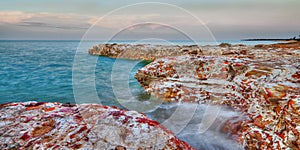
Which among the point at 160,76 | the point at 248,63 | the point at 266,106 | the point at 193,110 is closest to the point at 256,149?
the point at 266,106

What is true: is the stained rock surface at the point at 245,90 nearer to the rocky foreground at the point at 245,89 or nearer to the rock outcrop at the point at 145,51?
the rocky foreground at the point at 245,89

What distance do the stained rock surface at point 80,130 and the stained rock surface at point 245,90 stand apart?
7.66ft

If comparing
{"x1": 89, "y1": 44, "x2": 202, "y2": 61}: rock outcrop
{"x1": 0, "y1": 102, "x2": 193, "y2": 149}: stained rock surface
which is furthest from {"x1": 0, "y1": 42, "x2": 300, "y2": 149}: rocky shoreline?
{"x1": 89, "y1": 44, "x2": 202, "y2": 61}: rock outcrop

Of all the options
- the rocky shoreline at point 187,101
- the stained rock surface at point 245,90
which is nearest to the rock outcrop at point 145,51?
the stained rock surface at point 245,90

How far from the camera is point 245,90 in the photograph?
20.2ft

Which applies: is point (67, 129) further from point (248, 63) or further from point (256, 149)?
point (248, 63)

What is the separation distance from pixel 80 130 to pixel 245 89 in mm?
5495

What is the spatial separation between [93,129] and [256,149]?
3.72 meters

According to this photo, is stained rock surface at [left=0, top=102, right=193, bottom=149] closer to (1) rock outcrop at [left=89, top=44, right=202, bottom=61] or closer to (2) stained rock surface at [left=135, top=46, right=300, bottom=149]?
(2) stained rock surface at [left=135, top=46, right=300, bottom=149]

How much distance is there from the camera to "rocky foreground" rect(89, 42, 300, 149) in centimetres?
425

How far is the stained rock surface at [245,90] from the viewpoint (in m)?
4.25

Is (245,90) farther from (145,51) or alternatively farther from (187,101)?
(145,51)

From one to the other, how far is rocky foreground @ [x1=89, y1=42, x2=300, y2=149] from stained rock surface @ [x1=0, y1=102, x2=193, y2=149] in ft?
7.62

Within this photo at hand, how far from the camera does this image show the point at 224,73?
717cm
